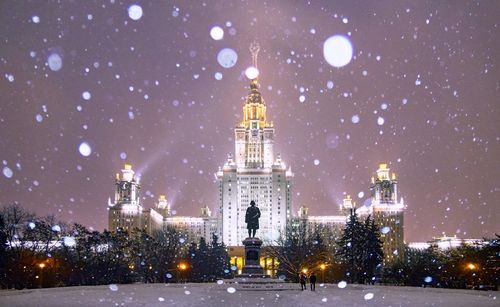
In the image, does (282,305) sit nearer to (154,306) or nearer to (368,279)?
(154,306)

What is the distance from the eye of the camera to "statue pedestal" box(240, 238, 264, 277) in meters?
47.8

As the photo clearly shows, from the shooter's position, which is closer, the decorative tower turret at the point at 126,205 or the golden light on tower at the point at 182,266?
the golden light on tower at the point at 182,266

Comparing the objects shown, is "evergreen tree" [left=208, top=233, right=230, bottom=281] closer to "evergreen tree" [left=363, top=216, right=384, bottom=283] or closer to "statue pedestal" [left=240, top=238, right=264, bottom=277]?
"evergreen tree" [left=363, top=216, right=384, bottom=283]

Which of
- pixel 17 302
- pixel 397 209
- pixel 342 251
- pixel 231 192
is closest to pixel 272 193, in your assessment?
pixel 231 192

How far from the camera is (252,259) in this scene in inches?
1911

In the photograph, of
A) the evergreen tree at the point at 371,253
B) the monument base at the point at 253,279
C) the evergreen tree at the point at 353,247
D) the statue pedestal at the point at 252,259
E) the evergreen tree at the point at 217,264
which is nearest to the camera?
the monument base at the point at 253,279

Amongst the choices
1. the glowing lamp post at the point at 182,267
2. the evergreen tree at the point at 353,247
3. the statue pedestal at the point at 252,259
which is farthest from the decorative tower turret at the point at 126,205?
the statue pedestal at the point at 252,259

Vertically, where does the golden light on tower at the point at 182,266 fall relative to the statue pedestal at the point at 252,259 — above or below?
below

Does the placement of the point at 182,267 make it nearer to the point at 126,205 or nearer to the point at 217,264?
the point at 217,264

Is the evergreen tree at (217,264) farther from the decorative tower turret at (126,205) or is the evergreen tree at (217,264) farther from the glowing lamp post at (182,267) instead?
the decorative tower turret at (126,205)

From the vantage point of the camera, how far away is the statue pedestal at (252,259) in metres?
47.8

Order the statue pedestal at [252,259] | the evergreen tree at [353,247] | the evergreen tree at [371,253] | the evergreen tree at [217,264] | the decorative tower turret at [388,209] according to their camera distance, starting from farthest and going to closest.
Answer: the decorative tower turret at [388,209] → the evergreen tree at [217,264] → the evergreen tree at [353,247] → the evergreen tree at [371,253] → the statue pedestal at [252,259]

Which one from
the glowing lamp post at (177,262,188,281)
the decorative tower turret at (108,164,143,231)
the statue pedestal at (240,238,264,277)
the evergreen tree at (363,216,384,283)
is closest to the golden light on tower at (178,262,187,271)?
the glowing lamp post at (177,262,188,281)

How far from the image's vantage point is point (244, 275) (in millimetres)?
47219
